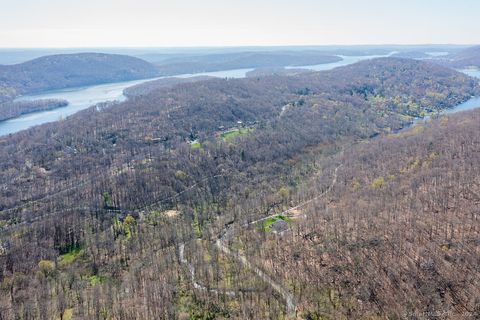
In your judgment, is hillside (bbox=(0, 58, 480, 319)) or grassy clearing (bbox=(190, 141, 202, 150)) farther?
grassy clearing (bbox=(190, 141, 202, 150))

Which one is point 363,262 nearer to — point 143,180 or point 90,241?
point 90,241

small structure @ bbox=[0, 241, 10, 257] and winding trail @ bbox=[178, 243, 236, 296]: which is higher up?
winding trail @ bbox=[178, 243, 236, 296]

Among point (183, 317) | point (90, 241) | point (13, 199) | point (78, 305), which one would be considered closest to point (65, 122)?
point (13, 199)

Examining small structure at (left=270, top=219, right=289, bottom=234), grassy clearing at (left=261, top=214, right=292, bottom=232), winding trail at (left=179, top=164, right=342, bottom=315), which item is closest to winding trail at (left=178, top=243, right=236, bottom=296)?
winding trail at (left=179, top=164, right=342, bottom=315)

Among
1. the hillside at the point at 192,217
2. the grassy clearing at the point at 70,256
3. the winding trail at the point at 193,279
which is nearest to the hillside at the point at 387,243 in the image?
the hillside at the point at 192,217

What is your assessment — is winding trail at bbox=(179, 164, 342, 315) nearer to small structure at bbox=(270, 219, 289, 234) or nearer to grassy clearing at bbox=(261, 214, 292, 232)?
grassy clearing at bbox=(261, 214, 292, 232)

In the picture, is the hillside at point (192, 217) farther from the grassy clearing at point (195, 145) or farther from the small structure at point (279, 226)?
the small structure at point (279, 226)

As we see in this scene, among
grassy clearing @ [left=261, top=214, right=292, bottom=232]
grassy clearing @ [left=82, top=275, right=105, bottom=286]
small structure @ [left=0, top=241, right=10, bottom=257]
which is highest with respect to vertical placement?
grassy clearing @ [left=261, top=214, right=292, bottom=232]

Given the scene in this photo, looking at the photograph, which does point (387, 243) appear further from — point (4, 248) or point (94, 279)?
point (4, 248)

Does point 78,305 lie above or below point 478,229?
below
